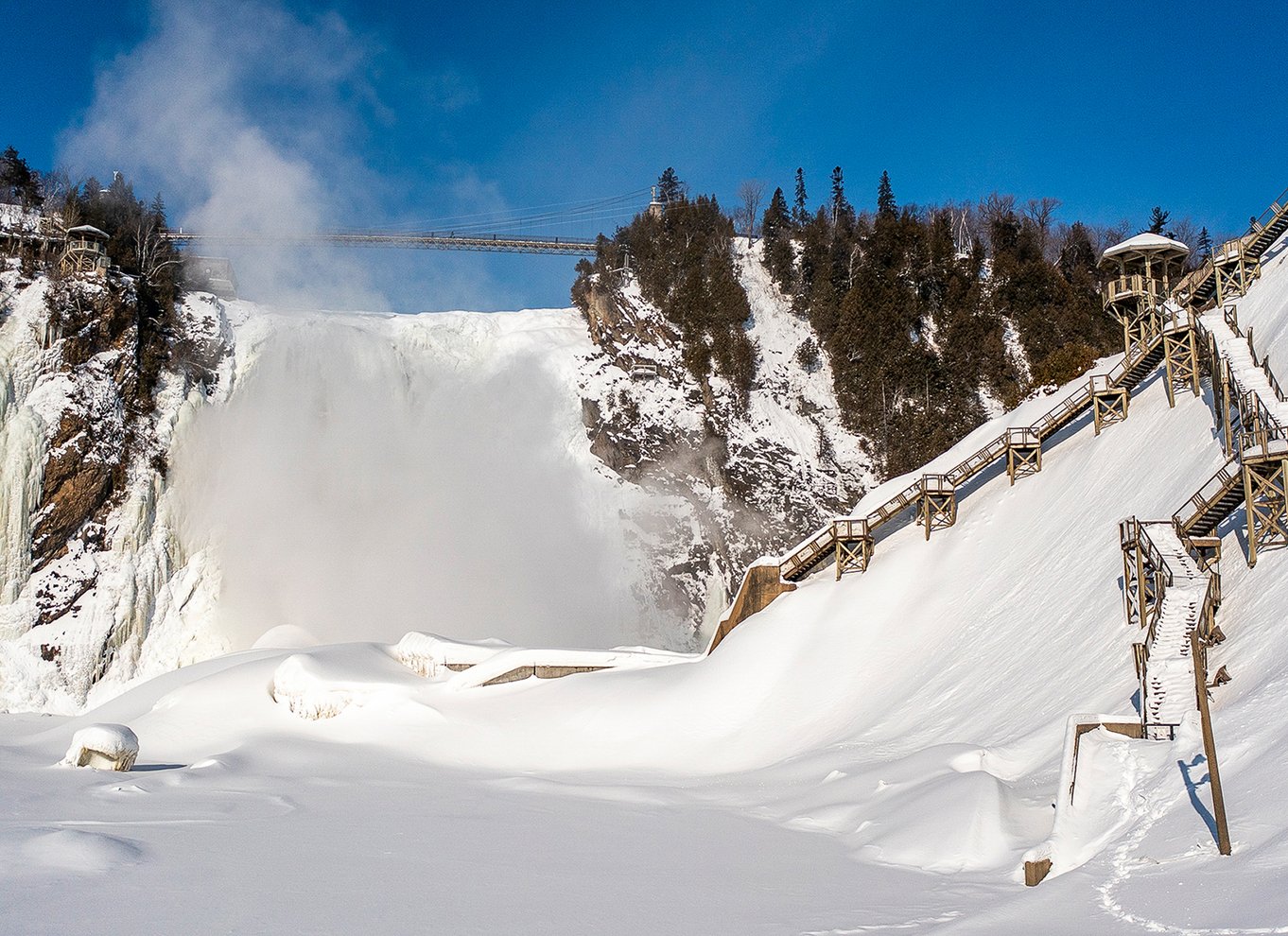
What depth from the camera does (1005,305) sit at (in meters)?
55.7

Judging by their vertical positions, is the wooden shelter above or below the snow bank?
above

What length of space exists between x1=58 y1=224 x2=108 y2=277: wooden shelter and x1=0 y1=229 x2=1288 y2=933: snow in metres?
24.6

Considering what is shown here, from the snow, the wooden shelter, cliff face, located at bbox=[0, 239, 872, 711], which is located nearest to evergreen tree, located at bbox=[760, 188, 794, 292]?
cliff face, located at bbox=[0, 239, 872, 711]

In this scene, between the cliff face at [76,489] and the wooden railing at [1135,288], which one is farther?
the cliff face at [76,489]

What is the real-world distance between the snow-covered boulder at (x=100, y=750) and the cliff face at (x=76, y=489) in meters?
25.9

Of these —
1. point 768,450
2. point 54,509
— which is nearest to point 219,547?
point 54,509

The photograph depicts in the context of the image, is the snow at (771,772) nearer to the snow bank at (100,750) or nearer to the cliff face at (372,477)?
the snow bank at (100,750)

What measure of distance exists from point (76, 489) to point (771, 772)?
1501 inches

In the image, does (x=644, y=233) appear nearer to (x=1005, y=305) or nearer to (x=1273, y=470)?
(x=1005, y=305)

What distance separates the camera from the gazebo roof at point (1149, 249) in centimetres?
2933

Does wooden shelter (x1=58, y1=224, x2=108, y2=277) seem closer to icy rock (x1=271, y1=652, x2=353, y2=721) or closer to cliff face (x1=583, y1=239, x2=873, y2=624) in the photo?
cliff face (x1=583, y1=239, x2=873, y2=624)

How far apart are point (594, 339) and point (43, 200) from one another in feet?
101

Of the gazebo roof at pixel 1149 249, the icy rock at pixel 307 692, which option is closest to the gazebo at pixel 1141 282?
the gazebo roof at pixel 1149 249

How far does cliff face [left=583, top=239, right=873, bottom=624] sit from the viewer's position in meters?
48.6
